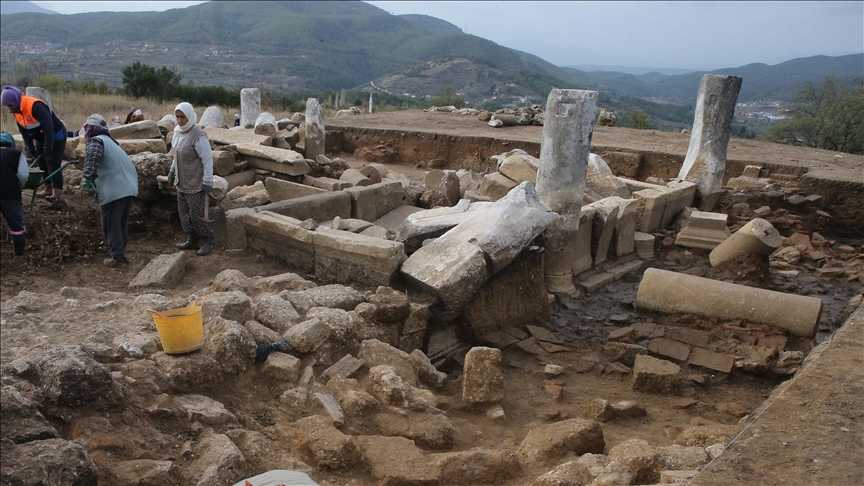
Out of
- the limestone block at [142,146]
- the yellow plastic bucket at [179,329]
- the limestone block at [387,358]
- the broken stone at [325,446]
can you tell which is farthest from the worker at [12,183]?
the broken stone at [325,446]

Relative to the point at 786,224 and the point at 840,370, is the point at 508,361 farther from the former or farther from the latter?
the point at 786,224

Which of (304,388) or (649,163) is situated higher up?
(649,163)

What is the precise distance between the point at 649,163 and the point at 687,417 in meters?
8.60

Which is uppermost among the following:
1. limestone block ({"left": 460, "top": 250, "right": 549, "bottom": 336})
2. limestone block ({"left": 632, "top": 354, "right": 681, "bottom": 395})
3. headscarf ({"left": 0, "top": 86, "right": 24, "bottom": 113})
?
headscarf ({"left": 0, "top": 86, "right": 24, "bottom": 113})

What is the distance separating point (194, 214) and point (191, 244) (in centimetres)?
41

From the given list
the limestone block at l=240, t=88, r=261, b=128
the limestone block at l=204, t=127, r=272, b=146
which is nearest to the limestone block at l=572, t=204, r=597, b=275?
the limestone block at l=204, t=127, r=272, b=146

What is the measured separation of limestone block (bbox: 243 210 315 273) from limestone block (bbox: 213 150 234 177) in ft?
8.25

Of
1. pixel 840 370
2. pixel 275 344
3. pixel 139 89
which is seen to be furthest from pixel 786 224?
pixel 139 89

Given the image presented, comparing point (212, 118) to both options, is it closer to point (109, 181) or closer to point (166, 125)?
point (166, 125)

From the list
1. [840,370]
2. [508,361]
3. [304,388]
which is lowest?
[508,361]

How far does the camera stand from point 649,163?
41.3 feet

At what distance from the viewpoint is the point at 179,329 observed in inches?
137

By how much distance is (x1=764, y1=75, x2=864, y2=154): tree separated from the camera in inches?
639

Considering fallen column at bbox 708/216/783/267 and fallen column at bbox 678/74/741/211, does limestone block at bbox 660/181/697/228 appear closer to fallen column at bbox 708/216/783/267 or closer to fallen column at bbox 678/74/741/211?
fallen column at bbox 678/74/741/211
